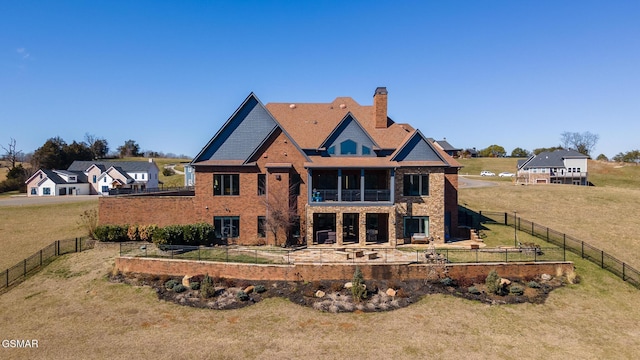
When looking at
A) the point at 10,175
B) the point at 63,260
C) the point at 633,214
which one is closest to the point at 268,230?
the point at 63,260

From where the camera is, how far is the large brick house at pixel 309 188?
2794cm

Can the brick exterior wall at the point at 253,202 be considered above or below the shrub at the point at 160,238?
above

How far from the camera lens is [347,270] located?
21.4 metres

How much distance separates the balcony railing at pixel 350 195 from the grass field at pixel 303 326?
34.4ft

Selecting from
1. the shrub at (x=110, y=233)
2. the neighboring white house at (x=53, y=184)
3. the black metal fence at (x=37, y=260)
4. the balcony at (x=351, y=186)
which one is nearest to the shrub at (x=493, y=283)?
the balcony at (x=351, y=186)

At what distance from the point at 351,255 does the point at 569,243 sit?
1890 cm

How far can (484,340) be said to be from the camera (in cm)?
1559

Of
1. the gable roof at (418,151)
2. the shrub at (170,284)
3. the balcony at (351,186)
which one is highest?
the gable roof at (418,151)

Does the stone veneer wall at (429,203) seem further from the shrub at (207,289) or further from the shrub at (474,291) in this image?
the shrub at (207,289)

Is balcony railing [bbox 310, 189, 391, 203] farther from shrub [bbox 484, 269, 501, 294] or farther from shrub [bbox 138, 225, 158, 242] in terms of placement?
shrub [bbox 138, 225, 158, 242]

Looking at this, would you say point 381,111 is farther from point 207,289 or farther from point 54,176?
point 54,176

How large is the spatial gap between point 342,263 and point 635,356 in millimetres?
14060

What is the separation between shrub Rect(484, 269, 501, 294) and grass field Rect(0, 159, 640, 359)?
58.8 inches

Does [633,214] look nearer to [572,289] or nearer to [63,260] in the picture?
[572,289]
